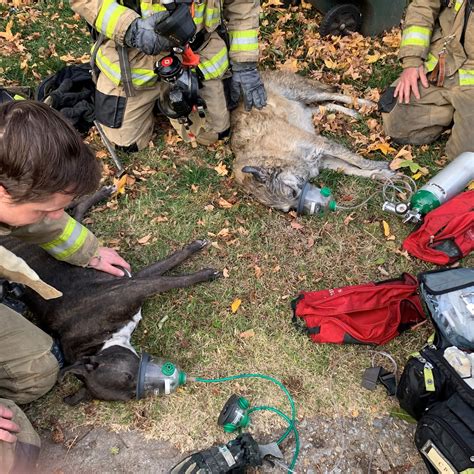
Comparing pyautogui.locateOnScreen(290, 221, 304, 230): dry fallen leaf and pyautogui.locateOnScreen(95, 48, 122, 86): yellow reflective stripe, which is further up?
pyautogui.locateOnScreen(95, 48, 122, 86): yellow reflective stripe

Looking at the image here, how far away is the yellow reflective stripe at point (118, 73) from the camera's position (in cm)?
495

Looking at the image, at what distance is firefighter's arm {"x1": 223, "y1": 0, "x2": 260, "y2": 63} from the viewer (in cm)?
502

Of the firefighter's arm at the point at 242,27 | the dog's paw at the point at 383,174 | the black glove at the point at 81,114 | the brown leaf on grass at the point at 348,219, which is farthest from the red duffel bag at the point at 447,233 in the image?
the black glove at the point at 81,114

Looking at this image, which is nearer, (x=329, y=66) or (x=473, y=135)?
(x=473, y=135)

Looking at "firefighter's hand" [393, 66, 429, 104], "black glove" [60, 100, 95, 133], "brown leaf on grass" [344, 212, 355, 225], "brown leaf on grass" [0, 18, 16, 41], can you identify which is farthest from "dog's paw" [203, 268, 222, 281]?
"brown leaf on grass" [0, 18, 16, 41]

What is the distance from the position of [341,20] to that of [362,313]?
428 cm

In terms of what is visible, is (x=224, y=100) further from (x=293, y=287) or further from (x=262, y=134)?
(x=293, y=287)

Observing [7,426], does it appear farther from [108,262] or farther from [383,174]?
[383,174]

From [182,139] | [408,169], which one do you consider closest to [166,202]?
[182,139]

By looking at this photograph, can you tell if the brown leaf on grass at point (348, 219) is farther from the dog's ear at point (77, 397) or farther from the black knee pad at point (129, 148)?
the dog's ear at point (77, 397)

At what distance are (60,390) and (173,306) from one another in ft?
3.61

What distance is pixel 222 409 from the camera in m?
3.69

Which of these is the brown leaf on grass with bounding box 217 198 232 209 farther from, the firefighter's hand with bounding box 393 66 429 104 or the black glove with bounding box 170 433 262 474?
the black glove with bounding box 170 433 262 474

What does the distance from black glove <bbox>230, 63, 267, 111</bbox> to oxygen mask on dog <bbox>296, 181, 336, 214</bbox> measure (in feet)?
3.90
